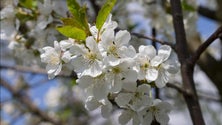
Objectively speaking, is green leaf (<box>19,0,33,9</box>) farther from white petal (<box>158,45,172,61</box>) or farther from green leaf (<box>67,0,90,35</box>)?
white petal (<box>158,45,172,61</box>)

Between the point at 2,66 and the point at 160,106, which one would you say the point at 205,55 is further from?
the point at 160,106

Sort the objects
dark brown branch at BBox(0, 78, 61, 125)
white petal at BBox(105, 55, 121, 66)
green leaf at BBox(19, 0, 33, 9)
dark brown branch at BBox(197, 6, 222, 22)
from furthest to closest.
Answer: dark brown branch at BBox(0, 78, 61, 125) < dark brown branch at BBox(197, 6, 222, 22) < green leaf at BBox(19, 0, 33, 9) < white petal at BBox(105, 55, 121, 66)

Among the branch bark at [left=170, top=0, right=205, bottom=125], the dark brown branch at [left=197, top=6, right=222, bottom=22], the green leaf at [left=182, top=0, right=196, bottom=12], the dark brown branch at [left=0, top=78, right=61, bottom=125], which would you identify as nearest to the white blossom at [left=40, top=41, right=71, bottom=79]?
the branch bark at [left=170, top=0, right=205, bottom=125]

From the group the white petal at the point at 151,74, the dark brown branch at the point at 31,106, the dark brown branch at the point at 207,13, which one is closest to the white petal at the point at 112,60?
the white petal at the point at 151,74

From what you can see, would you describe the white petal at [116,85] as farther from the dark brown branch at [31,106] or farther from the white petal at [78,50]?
the dark brown branch at [31,106]

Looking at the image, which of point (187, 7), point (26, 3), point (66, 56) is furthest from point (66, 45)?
point (187, 7)

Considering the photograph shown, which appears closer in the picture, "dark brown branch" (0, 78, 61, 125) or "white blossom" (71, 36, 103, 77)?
"white blossom" (71, 36, 103, 77)

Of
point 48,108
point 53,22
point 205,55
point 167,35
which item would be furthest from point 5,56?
point 53,22
